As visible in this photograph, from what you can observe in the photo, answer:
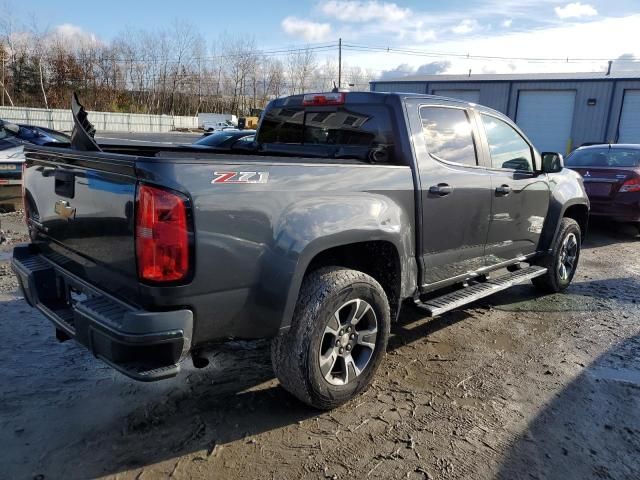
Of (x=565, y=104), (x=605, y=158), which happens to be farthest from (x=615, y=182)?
(x=565, y=104)

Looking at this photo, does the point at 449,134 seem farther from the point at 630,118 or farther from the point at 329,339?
the point at 630,118

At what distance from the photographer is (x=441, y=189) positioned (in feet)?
12.2

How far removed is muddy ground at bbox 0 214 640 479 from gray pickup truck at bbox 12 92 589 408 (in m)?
0.37

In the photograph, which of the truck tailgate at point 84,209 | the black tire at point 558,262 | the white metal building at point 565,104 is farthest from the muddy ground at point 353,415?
the white metal building at point 565,104

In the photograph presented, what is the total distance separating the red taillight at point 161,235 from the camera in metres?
2.32

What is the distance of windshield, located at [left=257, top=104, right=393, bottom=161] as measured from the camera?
372 centimetres

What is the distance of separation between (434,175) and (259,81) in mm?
76700

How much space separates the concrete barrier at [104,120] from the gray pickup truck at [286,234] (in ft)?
129

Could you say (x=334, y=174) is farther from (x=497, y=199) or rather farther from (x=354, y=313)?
(x=497, y=199)

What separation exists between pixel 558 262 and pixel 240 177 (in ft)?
14.3

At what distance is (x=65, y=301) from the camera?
3.09 metres

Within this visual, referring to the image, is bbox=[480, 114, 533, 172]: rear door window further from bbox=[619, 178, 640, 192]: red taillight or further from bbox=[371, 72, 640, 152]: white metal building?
bbox=[371, 72, 640, 152]: white metal building

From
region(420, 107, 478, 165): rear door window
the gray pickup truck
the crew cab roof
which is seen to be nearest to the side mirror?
the gray pickup truck

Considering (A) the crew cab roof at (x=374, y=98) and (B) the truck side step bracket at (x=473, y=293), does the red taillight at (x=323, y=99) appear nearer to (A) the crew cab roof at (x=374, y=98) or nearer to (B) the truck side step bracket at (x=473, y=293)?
(A) the crew cab roof at (x=374, y=98)
